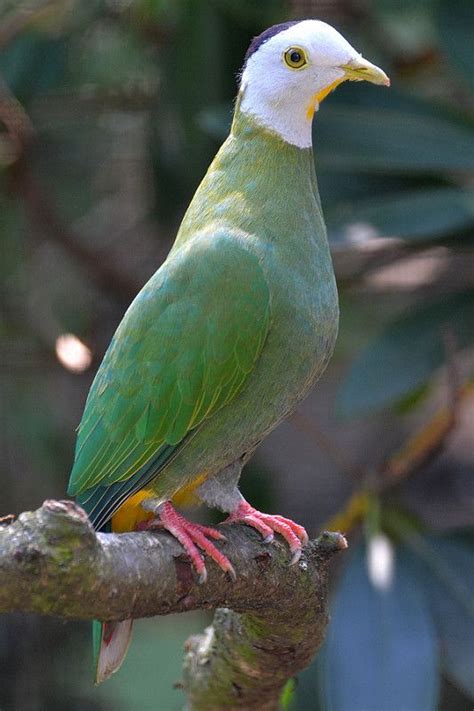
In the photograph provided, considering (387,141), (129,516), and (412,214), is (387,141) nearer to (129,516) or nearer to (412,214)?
(412,214)

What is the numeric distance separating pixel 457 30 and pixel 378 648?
1690 mm

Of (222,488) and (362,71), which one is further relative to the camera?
(222,488)

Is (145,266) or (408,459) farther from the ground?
(145,266)

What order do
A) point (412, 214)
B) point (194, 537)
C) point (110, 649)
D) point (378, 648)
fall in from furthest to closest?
point (412, 214), point (378, 648), point (110, 649), point (194, 537)

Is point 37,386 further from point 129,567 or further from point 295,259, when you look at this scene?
point 129,567

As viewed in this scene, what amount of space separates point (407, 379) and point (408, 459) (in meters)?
0.22

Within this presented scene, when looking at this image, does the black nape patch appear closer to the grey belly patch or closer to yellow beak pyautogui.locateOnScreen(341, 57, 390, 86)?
yellow beak pyautogui.locateOnScreen(341, 57, 390, 86)

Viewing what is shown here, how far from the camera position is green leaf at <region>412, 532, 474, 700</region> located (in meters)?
3.14

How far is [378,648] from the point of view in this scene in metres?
2.96

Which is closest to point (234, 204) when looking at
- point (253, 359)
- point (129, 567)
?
point (253, 359)

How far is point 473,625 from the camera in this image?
3154mm

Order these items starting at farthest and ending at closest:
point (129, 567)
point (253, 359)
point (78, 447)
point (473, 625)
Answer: point (473, 625) < point (78, 447) < point (253, 359) < point (129, 567)

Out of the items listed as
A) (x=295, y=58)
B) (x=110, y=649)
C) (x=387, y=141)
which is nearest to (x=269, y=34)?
(x=295, y=58)

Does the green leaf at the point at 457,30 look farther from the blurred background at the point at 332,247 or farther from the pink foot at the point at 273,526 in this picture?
the pink foot at the point at 273,526
